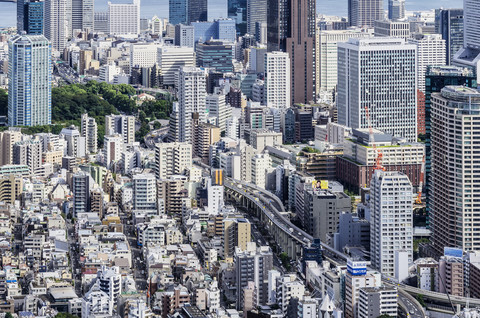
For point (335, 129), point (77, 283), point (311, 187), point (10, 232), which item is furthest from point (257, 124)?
point (77, 283)

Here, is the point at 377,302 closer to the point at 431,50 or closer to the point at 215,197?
the point at 215,197

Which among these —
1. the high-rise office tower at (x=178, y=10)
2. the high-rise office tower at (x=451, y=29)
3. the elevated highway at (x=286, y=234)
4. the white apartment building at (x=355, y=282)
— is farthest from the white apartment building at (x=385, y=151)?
the high-rise office tower at (x=178, y=10)

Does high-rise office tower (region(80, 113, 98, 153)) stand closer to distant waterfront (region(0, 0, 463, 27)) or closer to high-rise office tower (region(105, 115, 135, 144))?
high-rise office tower (region(105, 115, 135, 144))

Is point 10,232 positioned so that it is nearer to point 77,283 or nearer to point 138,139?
point 77,283

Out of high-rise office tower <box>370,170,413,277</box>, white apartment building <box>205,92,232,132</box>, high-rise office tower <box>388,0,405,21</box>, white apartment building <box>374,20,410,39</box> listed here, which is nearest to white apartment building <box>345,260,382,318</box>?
high-rise office tower <box>370,170,413,277</box>

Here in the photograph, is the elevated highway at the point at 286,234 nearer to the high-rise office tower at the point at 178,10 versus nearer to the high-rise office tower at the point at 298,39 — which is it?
the high-rise office tower at the point at 298,39

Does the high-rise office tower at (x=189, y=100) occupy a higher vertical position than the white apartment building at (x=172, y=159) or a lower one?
higher

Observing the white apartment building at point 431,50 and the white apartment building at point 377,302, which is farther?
the white apartment building at point 431,50
